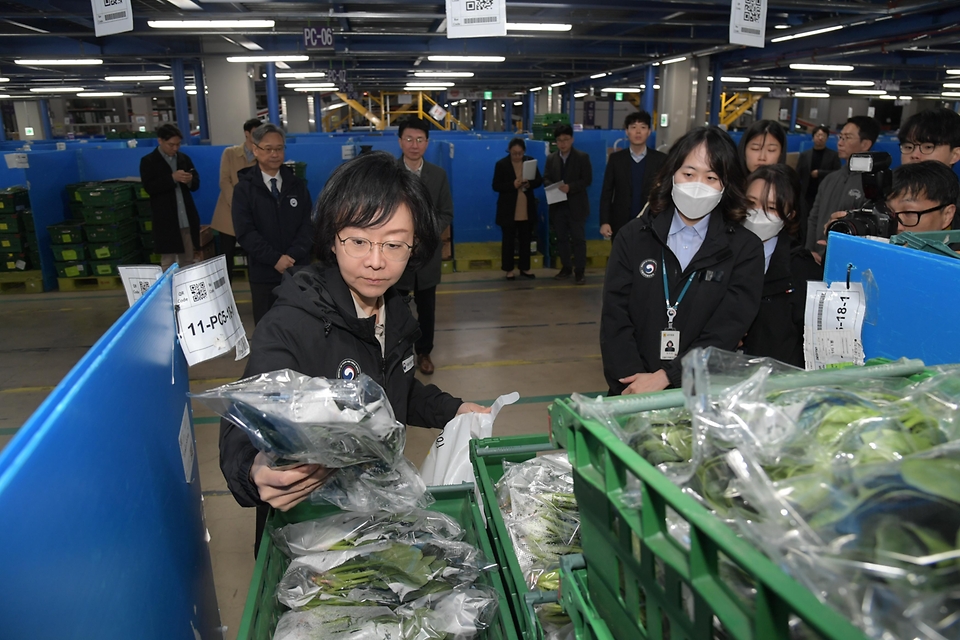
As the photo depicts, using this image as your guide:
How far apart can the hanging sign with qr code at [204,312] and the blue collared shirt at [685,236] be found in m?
1.53

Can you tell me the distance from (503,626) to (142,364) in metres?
0.82

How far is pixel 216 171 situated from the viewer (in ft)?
26.8

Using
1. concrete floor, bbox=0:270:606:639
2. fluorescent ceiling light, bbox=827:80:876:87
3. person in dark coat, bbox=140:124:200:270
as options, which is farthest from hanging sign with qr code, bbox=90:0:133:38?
fluorescent ceiling light, bbox=827:80:876:87

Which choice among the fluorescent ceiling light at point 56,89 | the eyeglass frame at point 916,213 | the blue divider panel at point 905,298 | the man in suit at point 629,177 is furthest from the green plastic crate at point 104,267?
the fluorescent ceiling light at point 56,89

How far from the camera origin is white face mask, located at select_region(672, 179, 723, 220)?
2.23 m

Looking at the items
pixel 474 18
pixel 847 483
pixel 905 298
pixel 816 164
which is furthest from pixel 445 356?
pixel 816 164

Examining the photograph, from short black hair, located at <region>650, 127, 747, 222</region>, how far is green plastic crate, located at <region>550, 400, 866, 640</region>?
1520mm

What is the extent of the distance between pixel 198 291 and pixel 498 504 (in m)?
0.88

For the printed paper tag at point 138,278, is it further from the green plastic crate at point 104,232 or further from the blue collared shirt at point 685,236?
the green plastic crate at point 104,232

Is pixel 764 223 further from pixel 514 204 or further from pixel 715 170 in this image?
pixel 514 204

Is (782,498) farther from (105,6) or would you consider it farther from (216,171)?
(216,171)

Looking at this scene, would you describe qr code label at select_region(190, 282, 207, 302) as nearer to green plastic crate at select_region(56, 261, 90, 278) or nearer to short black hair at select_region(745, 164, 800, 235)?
short black hair at select_region(745, 164, 800, 235)

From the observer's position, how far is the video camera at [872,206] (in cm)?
193

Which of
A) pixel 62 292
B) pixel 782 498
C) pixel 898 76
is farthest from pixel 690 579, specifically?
pixel 898 76
